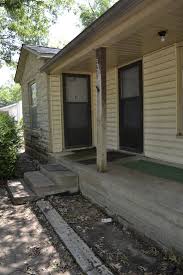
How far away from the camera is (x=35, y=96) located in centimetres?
865

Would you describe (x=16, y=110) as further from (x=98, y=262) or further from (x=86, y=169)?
(x=98, y=262)

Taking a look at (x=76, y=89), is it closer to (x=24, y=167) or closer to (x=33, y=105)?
(x=33, y=105)

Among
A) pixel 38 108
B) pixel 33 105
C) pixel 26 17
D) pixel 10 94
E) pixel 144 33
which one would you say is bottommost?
pixel 38 108

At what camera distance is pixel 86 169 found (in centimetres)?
496

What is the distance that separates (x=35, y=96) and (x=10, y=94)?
43587 millimetres

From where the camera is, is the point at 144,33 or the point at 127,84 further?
the point at 127,84

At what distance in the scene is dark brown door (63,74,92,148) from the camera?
7.25 meters

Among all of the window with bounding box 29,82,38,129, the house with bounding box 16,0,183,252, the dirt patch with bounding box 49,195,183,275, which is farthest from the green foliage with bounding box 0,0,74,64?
the dirt patch with bounding box 49,195,183,275

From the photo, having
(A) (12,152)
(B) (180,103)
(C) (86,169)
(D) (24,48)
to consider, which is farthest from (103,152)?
(D) (24,48)

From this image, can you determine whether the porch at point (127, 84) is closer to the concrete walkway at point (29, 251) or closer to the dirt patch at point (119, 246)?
the dirt patch at point (119, 246)

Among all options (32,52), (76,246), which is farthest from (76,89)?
(76,246)

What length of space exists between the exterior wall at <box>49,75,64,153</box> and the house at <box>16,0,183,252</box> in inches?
1.0

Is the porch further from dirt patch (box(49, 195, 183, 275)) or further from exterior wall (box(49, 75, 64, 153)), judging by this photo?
dirt patch (box(49, 195, 183, 275))

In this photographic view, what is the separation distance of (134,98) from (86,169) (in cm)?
215
